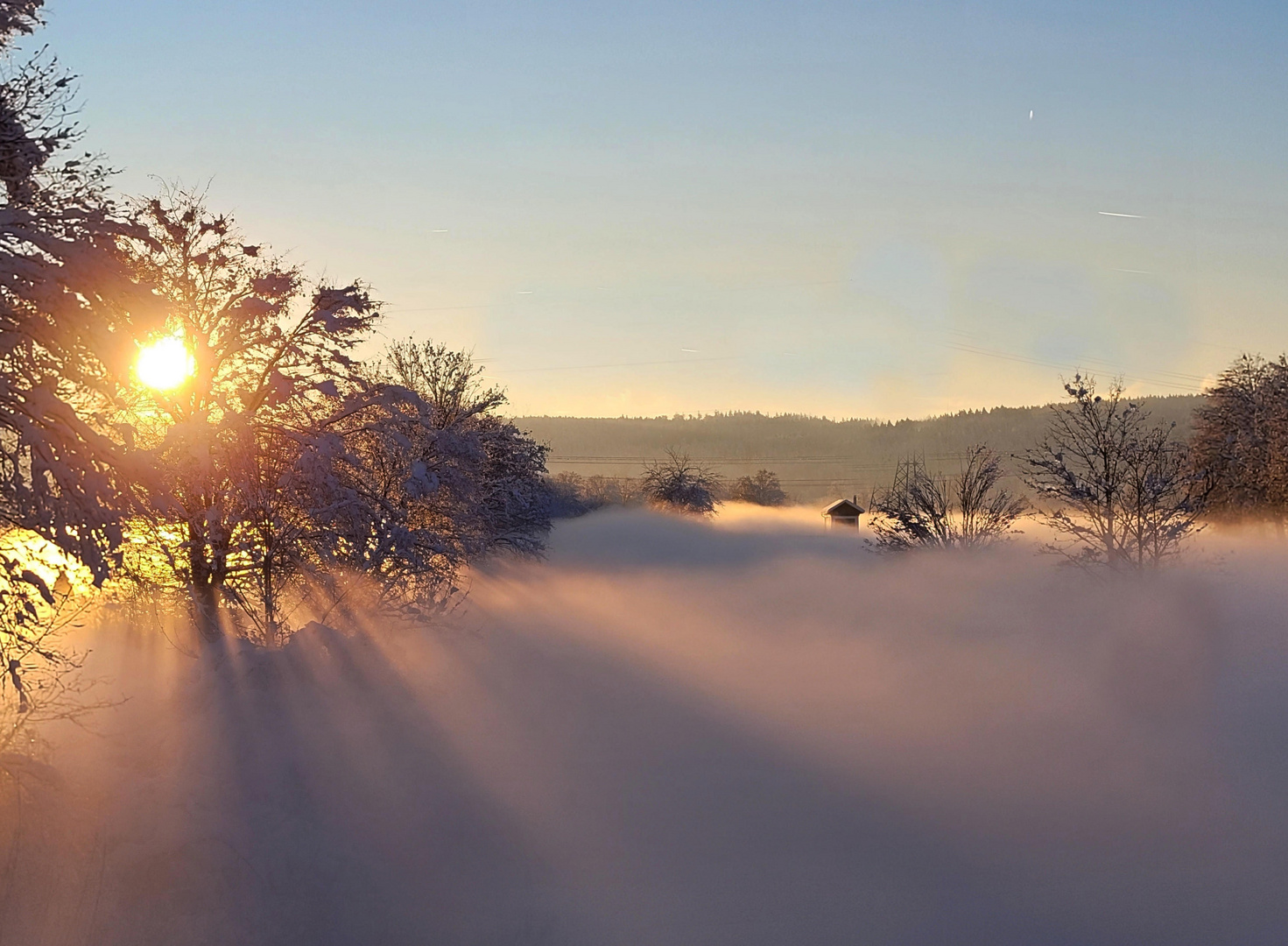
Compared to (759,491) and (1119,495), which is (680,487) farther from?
(1119,495)

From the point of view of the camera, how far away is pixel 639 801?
51.1 ft

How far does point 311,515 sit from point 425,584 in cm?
242

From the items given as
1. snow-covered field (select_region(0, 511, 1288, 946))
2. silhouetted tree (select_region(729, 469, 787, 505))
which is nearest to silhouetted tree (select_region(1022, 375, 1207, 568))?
snow-covered field (select_region(0, 511, 1288, 946))

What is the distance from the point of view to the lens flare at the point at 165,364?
13150mm

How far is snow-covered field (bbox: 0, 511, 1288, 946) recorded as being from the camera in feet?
40.0

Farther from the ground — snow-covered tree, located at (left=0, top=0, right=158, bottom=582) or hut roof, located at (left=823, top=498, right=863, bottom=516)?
snow-covered tree, located at (left=0, top=0, right=158, bottom=582)

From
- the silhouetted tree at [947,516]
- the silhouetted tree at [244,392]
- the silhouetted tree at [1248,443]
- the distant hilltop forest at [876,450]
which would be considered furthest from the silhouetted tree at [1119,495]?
the distant hilltop forest at [876,450]

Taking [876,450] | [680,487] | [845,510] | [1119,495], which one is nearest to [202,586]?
[1119,495]

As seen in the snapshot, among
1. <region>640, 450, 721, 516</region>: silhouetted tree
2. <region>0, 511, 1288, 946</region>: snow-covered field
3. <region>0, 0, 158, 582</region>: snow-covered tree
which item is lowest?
<region>0, 511, 1288, 946</region>: snow-covered field

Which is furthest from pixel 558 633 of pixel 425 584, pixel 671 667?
pixel 425 584

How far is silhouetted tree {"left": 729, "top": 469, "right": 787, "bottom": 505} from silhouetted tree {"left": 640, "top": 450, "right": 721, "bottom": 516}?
52.7 feet

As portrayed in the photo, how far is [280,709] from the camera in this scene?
14.5 m

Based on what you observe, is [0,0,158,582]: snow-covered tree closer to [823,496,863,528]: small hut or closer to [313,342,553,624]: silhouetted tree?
[313,342,553,624]: silhouetted tree

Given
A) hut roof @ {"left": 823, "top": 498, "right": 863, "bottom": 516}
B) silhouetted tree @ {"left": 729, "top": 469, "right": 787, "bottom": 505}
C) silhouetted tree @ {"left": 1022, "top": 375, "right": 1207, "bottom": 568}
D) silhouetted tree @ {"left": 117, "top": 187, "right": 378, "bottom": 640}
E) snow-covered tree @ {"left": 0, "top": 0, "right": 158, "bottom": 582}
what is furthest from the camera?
silhouetted tree @ {"left": 729, "top": 469, "right": 787, "bottom": 505}
